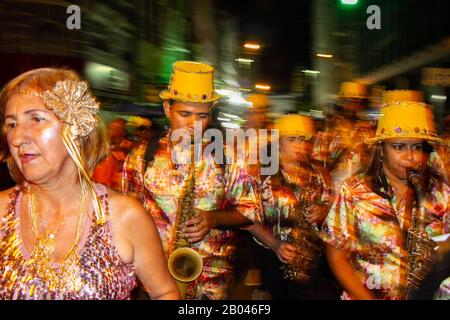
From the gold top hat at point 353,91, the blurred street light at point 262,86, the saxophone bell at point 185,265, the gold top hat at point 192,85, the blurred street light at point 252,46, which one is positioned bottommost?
the saxophone bell at point 185,265

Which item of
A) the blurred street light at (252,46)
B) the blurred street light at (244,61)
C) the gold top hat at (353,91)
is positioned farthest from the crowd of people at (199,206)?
the blurred street light at (244,61)

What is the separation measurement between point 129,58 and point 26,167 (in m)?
14.0

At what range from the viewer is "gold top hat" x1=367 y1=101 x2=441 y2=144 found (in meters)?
3.83

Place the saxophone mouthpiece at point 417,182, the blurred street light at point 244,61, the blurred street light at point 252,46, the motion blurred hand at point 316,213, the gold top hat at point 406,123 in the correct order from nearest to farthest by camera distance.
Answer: the saxophone mouthpiece at point 417,182 < the gold top hat at point 406,123 < the motion blurred hand at point 316,213 < the blurred street light at point 252,46 < the blurred street light at point 244,61

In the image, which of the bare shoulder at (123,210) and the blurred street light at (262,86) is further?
the blurred street light at (262,86)

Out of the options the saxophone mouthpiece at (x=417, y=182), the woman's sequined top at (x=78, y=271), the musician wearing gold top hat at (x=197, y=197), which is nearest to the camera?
the woman's sequined top at (x=78, y=271)

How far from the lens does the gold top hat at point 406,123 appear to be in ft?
12.6

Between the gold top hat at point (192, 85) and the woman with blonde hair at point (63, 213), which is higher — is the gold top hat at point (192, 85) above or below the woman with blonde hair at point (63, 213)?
above

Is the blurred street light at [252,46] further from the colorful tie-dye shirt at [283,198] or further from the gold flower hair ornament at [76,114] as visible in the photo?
the gold flower hair ornament at [76,114]

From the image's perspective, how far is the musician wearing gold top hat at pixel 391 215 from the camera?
3455 mm

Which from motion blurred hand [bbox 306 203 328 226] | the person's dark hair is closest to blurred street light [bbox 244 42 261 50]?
motion blurred hand [bbox 306 203 328 226]

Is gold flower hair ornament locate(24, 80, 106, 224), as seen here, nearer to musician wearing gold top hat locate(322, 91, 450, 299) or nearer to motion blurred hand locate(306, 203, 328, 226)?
musician wearing gold top hat locate(322, 91, 450, 299)
